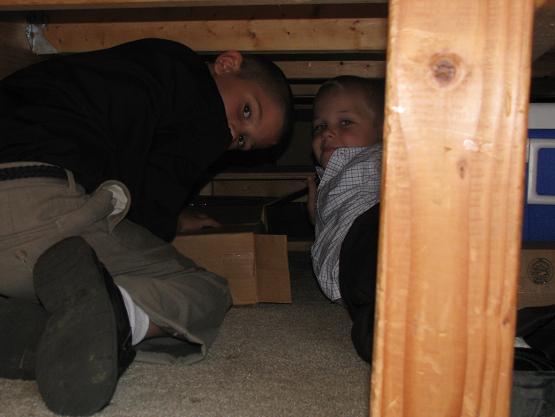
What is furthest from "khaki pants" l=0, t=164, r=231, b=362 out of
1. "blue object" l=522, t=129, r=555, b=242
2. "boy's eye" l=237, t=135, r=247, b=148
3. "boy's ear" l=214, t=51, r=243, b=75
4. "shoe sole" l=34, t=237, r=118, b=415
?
"blue object" l=522, t=129, r=555, b=242

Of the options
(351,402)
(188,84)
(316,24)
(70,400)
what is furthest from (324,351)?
(316,24)

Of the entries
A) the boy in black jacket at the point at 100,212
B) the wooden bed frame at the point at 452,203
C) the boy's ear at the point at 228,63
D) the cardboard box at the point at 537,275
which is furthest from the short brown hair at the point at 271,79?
the wooden bed frame at the point at 452,203

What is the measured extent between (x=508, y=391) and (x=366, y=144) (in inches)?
43.8

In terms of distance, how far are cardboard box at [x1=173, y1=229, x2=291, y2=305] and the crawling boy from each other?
0.09 meters

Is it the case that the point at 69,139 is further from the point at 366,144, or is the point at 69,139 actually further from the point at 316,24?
the point at 366,144

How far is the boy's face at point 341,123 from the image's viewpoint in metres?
1.48

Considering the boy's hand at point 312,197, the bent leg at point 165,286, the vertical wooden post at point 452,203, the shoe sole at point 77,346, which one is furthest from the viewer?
the boy's hand at point 312,197

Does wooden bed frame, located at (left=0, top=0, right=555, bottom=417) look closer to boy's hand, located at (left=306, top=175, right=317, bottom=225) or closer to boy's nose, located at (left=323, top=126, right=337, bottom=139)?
boy's nose, located at (left=323, top=126, right=337, bottom=139)

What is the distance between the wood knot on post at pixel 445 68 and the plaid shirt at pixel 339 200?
0.75 meters

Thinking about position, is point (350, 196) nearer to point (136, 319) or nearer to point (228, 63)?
point (228, 63)

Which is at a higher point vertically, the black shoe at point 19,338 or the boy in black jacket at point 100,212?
the boy in black jacket at point 100,212

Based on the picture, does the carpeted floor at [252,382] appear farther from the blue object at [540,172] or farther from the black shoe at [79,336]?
the blue object at [540,172]

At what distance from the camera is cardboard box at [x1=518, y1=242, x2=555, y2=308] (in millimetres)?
1011

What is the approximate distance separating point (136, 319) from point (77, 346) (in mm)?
204
